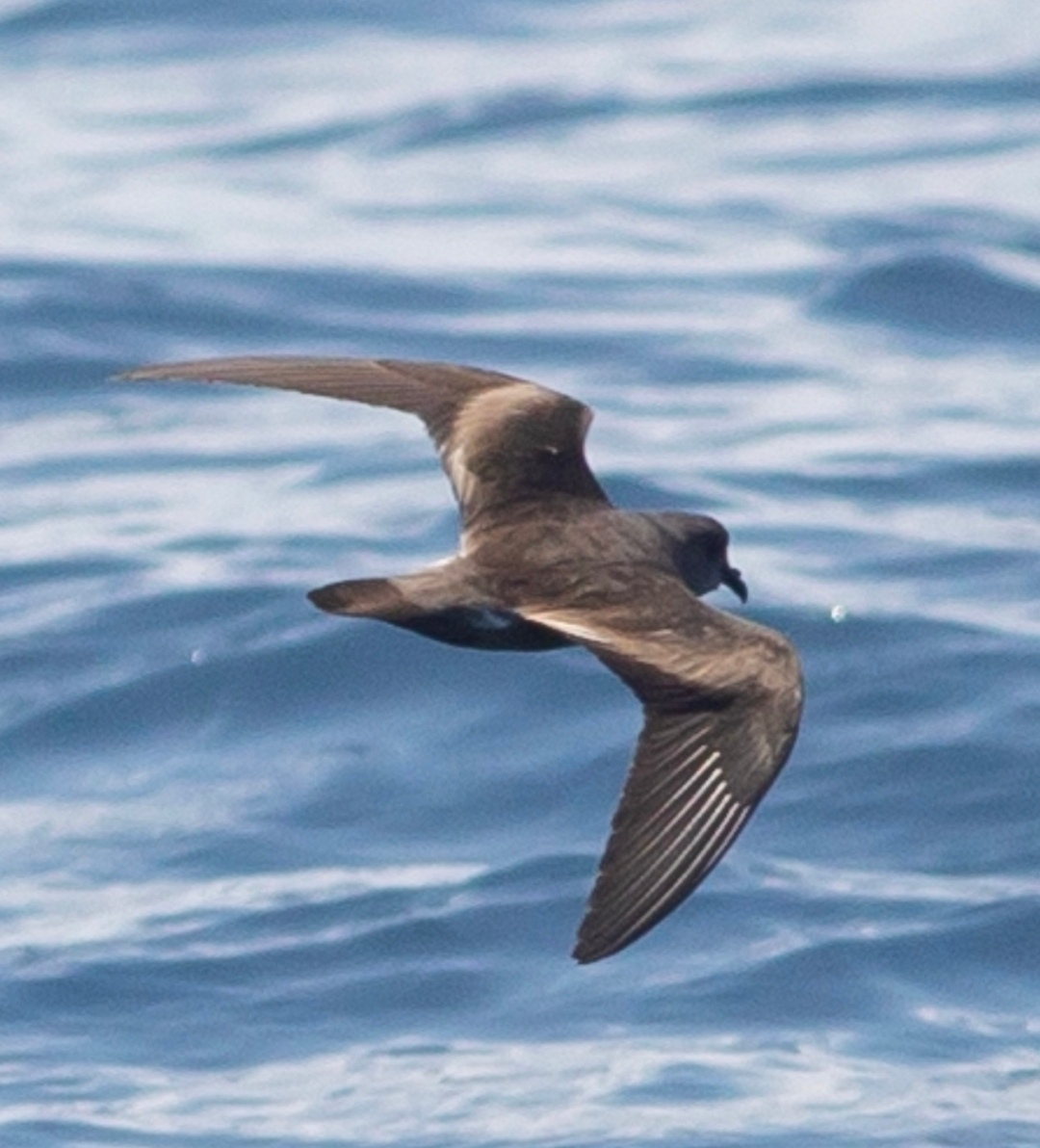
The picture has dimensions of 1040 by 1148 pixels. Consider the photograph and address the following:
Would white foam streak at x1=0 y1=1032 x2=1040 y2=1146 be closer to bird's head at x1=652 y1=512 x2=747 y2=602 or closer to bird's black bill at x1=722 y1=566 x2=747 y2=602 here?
bird's black bill at x1=722 y1=566 x2=747 y2=602

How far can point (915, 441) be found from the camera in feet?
45.2

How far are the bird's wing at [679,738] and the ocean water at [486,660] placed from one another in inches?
99.8

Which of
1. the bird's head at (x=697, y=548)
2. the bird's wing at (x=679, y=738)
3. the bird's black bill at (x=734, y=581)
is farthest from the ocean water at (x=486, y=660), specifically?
the bird's wing at (x=679, y=738)

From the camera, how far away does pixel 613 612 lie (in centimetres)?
656

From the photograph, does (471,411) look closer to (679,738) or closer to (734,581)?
(734,581)

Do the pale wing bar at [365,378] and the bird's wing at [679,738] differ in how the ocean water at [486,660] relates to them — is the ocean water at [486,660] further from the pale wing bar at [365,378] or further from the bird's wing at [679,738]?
the bird's wing at [679,738]

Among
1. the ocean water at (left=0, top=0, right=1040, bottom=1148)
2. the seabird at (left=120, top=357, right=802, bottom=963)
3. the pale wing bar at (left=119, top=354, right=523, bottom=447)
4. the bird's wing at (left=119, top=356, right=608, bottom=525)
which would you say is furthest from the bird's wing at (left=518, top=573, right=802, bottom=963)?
the ocean water at (left=0, top=0, right=1040, bottom=1148)

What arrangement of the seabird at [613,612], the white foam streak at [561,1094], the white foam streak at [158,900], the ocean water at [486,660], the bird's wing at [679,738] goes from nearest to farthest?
the bird's wing at [679,738] → the seabird at [613,612] → the white foam streak at [561,1094] → the ocean water at [486,660] → the white foam streak at [158,900]

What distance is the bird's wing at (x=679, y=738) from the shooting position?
5.88 meters

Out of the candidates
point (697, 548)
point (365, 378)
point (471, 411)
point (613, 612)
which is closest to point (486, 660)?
point (471, 411)

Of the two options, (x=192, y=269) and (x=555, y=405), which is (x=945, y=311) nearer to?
(x=192, y=269)

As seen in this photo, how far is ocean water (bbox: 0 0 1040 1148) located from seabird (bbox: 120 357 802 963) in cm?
193

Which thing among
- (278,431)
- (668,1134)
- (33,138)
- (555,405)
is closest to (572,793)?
(668,1134)

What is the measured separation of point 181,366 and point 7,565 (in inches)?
194
